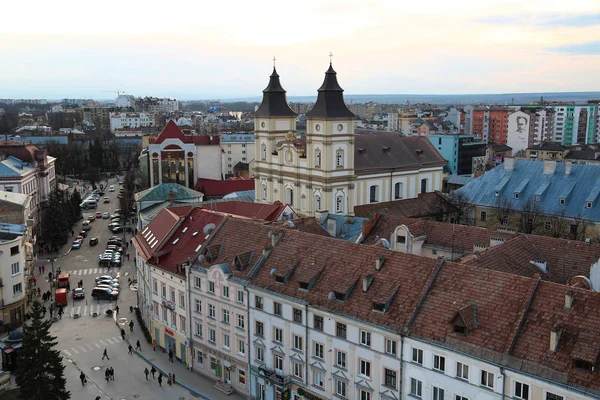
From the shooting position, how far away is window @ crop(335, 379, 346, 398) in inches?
1302

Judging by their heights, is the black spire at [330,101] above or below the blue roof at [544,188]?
above

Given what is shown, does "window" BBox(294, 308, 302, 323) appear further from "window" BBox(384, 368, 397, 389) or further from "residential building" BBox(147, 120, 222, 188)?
"residential building" BBox(147, 120, 222, 188)

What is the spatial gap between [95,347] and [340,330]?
2447 cm

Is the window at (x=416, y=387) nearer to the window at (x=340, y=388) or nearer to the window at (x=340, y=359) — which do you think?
the window at (x=340, y=359)

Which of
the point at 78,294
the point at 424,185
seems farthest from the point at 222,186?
the point at 78,294

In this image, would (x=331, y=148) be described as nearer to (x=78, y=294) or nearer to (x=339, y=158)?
(x=339, y=158)

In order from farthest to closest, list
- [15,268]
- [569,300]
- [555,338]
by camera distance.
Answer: [15,268] → [569,300] → [555,338]

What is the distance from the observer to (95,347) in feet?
159

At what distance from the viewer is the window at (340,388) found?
108 ft

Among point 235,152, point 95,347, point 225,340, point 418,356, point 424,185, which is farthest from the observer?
point 235,152

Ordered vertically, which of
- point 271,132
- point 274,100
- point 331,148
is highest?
point 274,100

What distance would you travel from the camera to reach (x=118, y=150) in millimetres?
164625

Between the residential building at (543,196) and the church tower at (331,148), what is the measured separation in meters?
15.2

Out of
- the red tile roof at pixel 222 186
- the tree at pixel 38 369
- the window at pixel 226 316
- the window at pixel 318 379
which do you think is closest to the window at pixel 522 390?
the window at pixel 318 379
